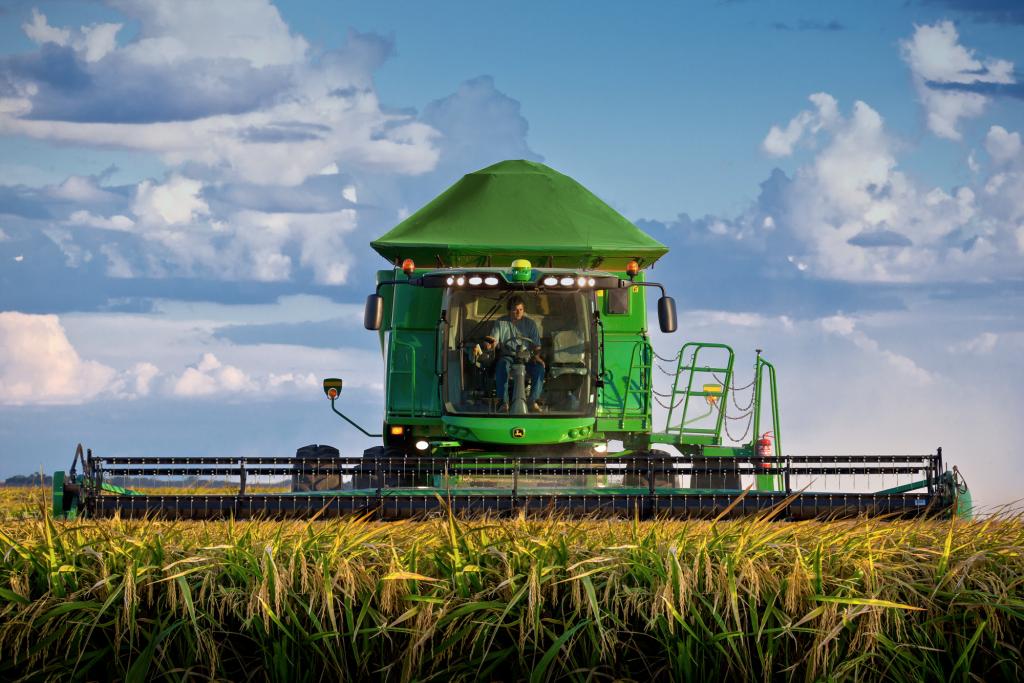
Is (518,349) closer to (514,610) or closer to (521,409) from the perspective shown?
(521,409)

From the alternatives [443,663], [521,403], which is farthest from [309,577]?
[521,403]

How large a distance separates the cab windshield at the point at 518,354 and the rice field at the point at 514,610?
5.76 metres

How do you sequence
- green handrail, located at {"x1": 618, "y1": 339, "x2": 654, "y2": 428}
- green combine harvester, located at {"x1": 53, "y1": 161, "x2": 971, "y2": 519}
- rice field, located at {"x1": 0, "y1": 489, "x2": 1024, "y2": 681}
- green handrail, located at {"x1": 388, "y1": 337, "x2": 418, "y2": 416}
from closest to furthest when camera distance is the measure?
rice field, located at {"x1": 0, "y1": 489, "x2": 1024, "y2": 681} → green combine harvester, located at {"x1": 53, "y1": 161, "x2": 971, "y2": 519} → green handrail, located at {"x1": 388, "y1": 337, "x2": 418, "y2": 416} → green handrail, located at {"x1": 618, "y1": 339, "x2": 654, "y2": 428}

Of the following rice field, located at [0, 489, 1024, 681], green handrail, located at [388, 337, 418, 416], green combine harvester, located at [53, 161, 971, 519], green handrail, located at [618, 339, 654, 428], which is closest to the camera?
rice field, located at [0, 489, 1024, 681]

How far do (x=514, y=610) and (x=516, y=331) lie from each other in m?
6.55

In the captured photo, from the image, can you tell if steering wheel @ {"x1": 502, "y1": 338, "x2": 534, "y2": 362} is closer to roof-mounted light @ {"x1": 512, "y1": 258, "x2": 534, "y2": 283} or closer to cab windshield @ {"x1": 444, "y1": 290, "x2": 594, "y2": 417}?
cab windshield @ {"x1": 444, "y1": 290, "x2": 594, "y2": 417}

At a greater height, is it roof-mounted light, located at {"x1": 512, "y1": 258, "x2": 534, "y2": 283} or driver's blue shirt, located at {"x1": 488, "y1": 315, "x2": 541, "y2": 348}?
roof-mounted light, located at {"x1": 512, "y1": 258, "x2": 534, "y2": 283}

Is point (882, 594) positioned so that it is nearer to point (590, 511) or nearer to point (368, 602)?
point (368, 602)

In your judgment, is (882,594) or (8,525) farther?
(8,525)

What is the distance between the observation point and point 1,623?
5938mm

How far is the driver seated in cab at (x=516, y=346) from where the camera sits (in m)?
11.9

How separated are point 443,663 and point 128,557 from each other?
5.48 feet

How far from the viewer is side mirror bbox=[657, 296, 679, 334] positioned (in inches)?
457

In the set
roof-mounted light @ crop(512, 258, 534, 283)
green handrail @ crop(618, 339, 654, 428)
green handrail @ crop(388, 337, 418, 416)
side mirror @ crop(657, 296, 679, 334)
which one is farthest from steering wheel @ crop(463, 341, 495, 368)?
green handrail @ crop(618, 339, 654, 428)
